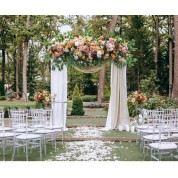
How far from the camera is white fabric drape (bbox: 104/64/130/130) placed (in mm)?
10109

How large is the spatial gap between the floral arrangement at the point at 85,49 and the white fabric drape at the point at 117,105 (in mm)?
2012

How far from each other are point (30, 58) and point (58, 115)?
57.5ft

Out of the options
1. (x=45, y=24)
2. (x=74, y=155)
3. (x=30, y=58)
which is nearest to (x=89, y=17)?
(x=45, y=24)

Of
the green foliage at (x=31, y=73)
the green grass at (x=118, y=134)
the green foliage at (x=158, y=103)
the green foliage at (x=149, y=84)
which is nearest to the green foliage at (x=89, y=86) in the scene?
the green foliage at (x=31, y=73)

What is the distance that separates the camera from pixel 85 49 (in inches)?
294

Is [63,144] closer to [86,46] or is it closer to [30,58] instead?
[86,46]

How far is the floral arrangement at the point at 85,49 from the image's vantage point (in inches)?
295

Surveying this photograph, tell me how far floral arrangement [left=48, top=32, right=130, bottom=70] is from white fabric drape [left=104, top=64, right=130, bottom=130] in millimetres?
2012

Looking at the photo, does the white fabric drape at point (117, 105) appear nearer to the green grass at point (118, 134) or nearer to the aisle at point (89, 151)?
the green grass at point (118, 134)

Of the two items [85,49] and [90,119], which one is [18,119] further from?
[90,119]

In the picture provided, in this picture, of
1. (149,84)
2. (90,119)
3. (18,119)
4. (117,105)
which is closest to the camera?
(18,119)

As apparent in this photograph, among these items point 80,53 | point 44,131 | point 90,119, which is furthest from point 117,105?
point 44,131

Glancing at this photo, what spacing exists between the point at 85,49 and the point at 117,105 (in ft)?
10.4

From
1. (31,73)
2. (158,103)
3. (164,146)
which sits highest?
(31,73)
